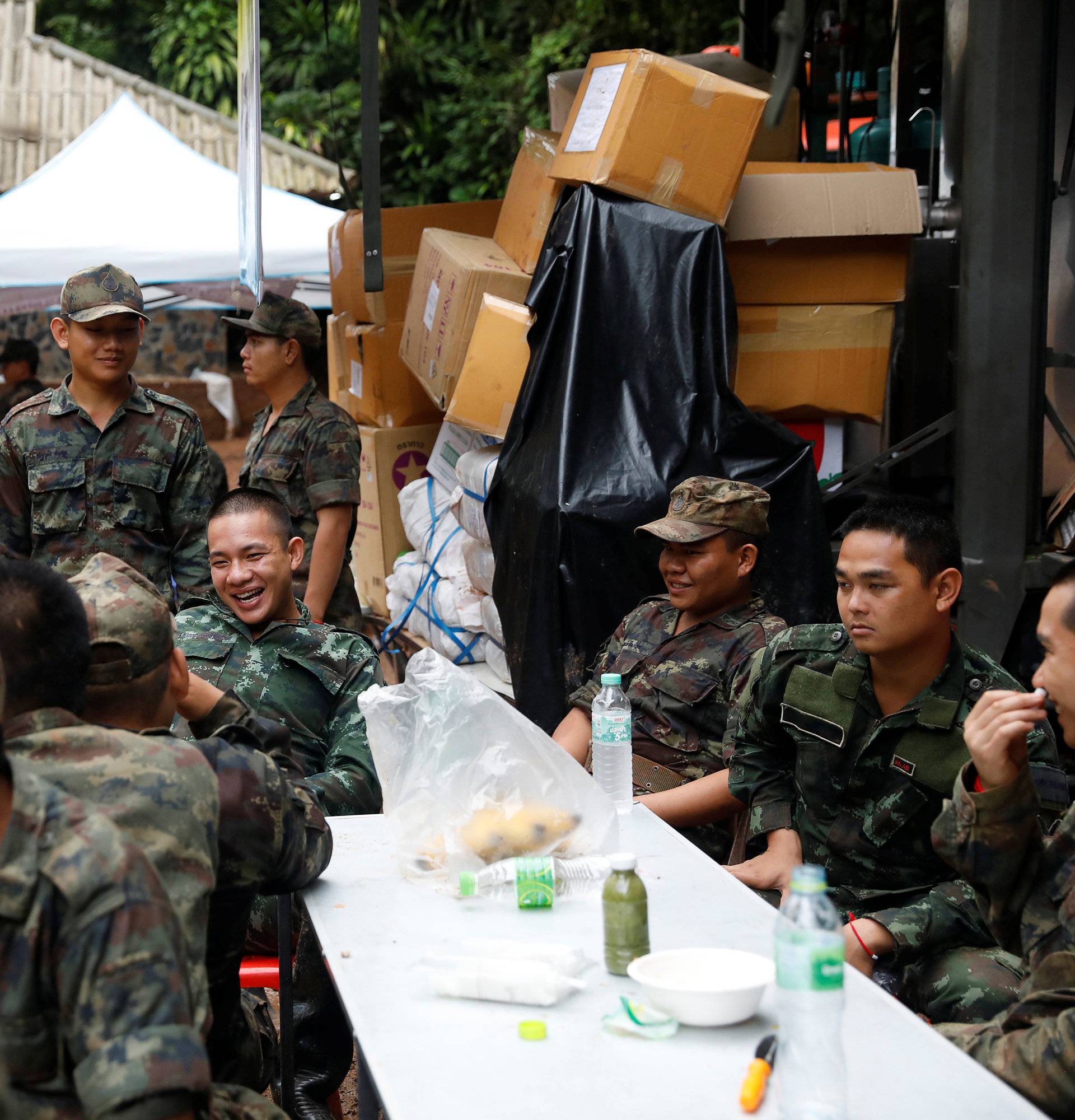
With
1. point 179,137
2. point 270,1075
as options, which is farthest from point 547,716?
point 179,137

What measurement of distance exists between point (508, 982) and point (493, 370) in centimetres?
319

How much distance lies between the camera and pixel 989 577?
4.18 m

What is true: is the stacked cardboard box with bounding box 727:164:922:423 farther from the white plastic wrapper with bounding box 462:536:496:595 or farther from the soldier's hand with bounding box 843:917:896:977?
the soldier's hand with bounding box 843:917:896:977

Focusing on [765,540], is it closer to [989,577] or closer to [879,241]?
[989,577]

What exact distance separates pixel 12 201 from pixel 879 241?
6015 millimetres

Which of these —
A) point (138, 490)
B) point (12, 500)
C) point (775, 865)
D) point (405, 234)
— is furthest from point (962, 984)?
point (405, 234)

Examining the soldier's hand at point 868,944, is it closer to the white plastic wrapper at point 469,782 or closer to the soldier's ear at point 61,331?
the white plastic wrapper at point 469,782

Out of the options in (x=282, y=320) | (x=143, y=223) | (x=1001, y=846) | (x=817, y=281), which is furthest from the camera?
(x=143, y=223)

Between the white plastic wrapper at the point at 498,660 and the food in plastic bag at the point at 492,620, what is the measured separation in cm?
3

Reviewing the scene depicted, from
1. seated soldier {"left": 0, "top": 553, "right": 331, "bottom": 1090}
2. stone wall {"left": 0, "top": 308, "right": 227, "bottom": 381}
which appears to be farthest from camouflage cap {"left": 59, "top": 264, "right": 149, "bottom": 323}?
stone wall {"left": 0, "top": 308, "right": 227, "bottom": 381}

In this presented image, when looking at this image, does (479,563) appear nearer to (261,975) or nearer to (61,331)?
(61,331)

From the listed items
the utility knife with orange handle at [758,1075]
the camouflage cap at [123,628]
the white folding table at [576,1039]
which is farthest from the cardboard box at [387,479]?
the utility knife with orange handle at [758,1075]

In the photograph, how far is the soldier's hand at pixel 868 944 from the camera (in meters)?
2.62

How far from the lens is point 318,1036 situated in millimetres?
2957
